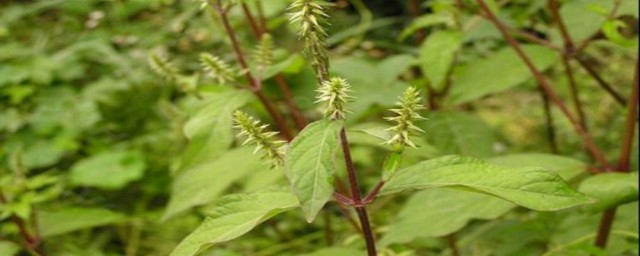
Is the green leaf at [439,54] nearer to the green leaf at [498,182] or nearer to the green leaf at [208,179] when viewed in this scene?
the green leaf at [208,179]

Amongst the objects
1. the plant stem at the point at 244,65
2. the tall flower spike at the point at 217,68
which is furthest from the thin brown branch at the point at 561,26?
the tall flower spike at the point at 217,68

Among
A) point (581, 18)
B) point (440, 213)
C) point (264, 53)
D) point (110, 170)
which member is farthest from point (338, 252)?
point (110, 170)

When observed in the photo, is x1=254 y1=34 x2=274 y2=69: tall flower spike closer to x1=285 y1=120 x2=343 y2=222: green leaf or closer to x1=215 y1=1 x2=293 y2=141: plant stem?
x1=215 y1=1 x2=293 y2=141: plant stem

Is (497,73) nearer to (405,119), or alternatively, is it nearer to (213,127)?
(213,127)

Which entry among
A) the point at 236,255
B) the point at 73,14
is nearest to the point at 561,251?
the point at 236,255

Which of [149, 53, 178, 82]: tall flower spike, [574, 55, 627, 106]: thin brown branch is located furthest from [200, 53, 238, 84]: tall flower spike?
[574, 55, 627, 106]: thin brown branch

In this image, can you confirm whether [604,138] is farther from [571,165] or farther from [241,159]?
[241,159]

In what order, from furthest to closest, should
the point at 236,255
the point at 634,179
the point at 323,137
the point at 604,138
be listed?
the point at 604,138
the point at 236,255
the point at 634,179
the point at 323,137
